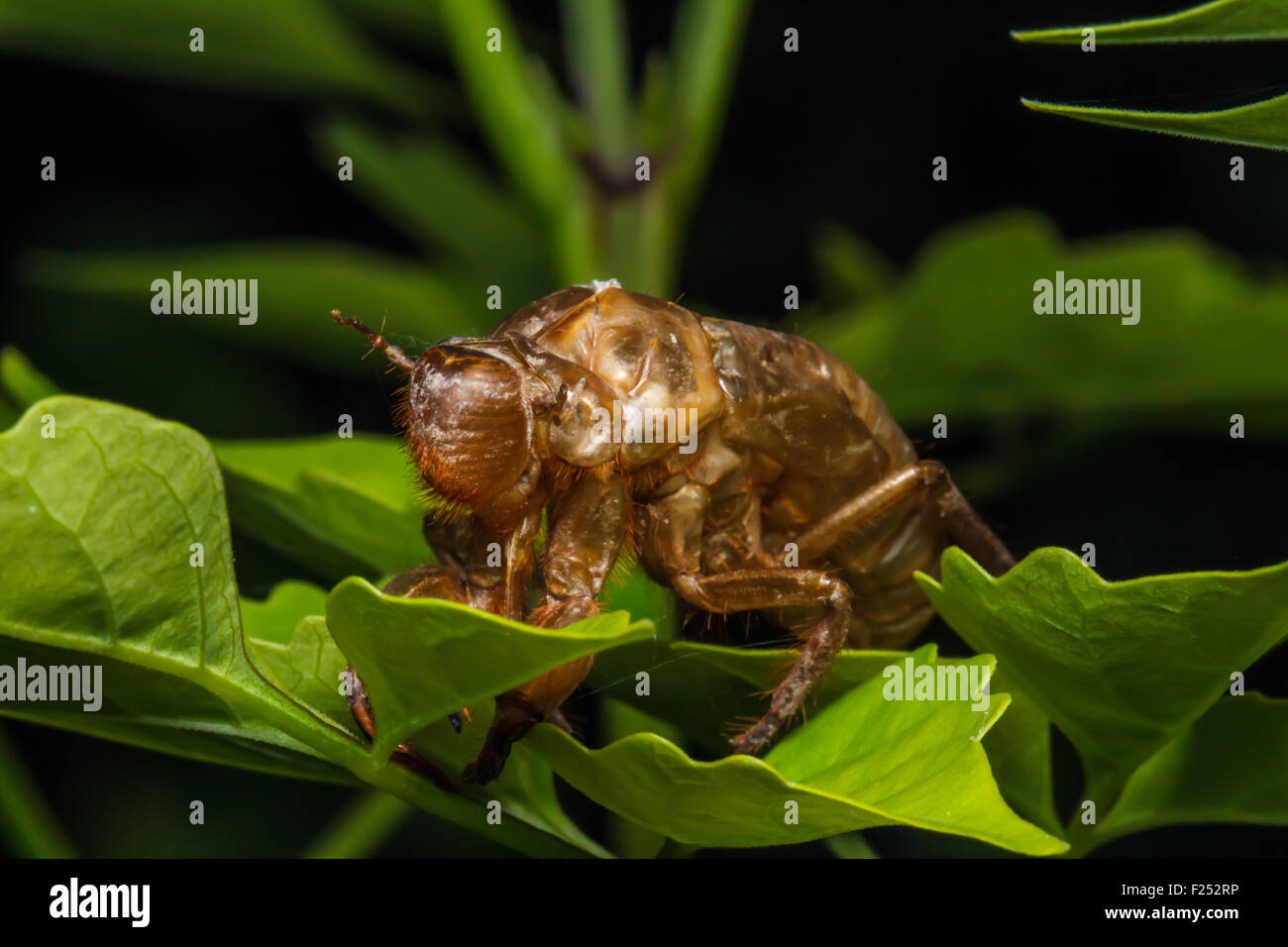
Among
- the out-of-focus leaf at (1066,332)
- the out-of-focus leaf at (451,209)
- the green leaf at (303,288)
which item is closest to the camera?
the out-of-focus leaf at (1066,332)

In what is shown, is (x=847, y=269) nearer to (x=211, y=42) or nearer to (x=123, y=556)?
(x=211, y=42)

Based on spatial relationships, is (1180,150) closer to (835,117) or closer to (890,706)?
(835,117)

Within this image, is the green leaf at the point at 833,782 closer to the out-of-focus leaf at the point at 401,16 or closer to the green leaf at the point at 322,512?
the green leaf at the point at 322,512

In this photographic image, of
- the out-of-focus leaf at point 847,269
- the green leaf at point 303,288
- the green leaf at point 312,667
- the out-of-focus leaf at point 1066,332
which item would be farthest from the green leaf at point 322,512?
the out-of-focus leaf at point 847,269

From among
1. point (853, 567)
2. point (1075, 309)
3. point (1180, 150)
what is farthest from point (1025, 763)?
point (1180, 150)

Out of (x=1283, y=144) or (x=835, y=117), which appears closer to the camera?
(x=1283, y=144)

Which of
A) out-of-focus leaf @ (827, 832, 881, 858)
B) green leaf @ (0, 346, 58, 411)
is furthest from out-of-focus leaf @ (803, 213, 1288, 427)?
green leaf @ (0, 346, 58, 411)

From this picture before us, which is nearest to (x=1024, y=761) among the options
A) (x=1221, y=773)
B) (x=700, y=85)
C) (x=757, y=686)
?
(x=1221, y=773)
